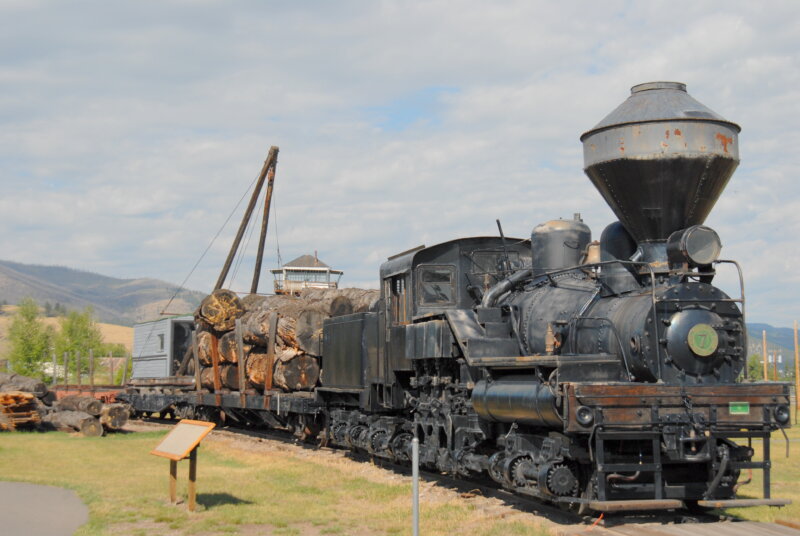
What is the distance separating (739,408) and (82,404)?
17.7 metres

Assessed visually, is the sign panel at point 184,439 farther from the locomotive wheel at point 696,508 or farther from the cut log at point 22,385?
the cut log at point 22,385

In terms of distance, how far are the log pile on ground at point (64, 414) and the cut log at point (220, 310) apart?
116 inches

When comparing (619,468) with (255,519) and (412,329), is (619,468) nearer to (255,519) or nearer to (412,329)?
(255,519)

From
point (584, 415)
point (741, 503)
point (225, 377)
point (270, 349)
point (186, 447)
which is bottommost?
point (741, 503)

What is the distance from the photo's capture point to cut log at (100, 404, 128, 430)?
22031 millimetres

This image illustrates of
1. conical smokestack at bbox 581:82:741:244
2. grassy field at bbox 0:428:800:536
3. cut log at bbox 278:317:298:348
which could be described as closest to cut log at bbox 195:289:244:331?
cut log at bbox 278:317:298:348

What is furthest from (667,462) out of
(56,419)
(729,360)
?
(56,419)

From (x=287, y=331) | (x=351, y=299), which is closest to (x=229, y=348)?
(x=287, y=331)

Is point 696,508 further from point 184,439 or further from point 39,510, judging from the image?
point 39,510

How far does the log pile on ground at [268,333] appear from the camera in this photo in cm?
1969

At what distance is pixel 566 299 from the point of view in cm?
1098

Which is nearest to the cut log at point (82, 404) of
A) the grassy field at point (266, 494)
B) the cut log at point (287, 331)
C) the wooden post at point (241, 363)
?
the wooden post at point (241, 363)

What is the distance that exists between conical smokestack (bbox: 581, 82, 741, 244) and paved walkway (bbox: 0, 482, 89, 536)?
7.13 m

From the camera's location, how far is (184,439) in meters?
11.1
